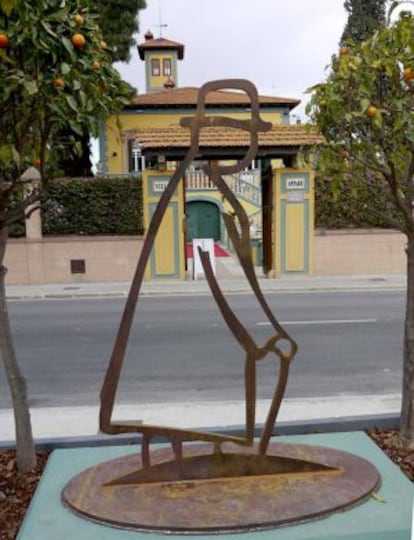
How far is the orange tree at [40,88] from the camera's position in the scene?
2.97 m

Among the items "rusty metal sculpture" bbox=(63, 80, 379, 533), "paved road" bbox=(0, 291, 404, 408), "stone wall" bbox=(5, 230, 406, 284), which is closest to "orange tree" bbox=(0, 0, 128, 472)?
"rusty metal sculpture" bbox=(63, 80, 379, 533)

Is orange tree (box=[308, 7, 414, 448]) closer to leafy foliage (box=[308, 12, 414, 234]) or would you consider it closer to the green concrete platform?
leafy foliage (box=[308, 12, 414, 234])

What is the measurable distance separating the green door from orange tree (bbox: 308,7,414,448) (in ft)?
76.7

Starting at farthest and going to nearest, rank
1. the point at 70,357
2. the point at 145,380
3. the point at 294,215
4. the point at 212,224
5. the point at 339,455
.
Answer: the point at 212,224 → the point at 294,215 → the point at 70,357 → the point at 145,380 → the point at 339,455

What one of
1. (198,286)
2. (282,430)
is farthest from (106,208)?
(282,430)

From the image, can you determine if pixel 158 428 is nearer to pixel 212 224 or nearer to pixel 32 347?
pixel 32 347

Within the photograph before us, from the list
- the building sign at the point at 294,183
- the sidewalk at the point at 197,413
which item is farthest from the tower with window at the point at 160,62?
the sidewalk at the point at 197,413

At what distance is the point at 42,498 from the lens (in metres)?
3.19

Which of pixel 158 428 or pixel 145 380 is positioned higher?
pixel 158 428

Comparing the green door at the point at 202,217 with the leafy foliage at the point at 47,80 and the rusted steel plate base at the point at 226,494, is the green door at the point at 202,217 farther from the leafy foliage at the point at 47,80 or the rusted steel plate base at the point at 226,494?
the rusted steel plate base at the point at 226,494

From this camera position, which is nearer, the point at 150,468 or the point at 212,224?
the point at 150,468

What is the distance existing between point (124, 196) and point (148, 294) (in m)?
3.69

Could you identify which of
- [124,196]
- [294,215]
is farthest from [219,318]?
[124,196]

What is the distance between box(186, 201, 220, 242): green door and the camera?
91.1 ft
